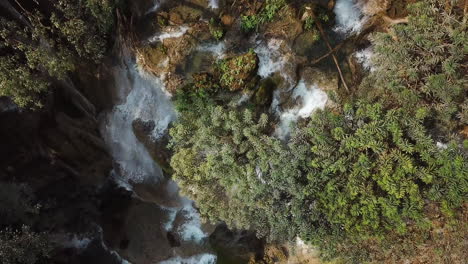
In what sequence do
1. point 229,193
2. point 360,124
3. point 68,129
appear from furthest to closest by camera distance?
point 68,129 → point 229,193 → point 360,124

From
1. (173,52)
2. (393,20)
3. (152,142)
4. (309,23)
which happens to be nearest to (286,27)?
(309,23)

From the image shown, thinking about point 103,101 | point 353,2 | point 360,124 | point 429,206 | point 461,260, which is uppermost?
point 353,2

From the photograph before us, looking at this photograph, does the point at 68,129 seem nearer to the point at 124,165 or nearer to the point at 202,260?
the point at 124,165

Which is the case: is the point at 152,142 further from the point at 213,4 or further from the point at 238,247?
the point at 213,4

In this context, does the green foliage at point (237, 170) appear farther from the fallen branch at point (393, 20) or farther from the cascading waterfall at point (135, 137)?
the fallen branch at point (393, 20)

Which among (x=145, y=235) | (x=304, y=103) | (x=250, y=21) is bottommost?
(x=145, y=235)

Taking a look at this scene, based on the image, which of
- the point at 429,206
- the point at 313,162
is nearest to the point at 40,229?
the point at 313,162
